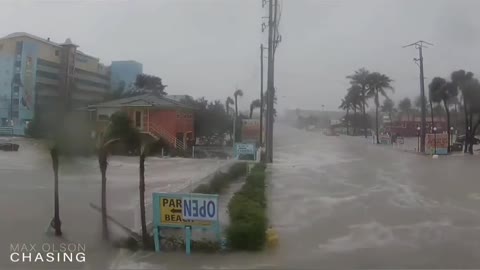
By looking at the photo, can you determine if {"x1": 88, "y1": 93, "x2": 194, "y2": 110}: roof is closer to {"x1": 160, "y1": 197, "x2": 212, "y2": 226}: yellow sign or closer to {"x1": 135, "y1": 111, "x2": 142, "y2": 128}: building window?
{"x1": 135, "y1": 111, "x2": 142, "y2": 128}: building window

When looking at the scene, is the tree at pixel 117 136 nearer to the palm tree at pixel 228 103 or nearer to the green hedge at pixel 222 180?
the green hedge at pixel 222 180

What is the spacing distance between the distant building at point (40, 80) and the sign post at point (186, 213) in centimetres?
166

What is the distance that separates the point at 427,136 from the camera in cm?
3269

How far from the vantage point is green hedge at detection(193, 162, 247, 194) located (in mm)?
10727

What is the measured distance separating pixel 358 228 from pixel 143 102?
4.34m

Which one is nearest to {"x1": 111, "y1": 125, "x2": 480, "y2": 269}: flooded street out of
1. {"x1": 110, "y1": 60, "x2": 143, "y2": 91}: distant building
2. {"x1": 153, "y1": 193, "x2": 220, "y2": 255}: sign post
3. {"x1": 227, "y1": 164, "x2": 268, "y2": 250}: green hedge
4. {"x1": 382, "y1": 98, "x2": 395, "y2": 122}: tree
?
{"x1": 227, "y1": 164, "x2": 268, "y2": 250}: green hedge

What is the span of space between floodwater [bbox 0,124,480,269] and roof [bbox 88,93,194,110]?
1990mm

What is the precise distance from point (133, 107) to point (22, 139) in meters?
1.57

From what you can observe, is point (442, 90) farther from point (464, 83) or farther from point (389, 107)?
point (389, 107)

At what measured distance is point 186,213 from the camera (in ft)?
20.9

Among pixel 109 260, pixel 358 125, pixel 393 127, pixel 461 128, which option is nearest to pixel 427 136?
pixel 461 128

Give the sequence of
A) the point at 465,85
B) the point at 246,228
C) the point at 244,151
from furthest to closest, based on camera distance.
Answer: the point at 465,85
the point at 244,151
the point at 246,228

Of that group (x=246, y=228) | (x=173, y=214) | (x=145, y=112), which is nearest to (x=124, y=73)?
(x=145, y=112)

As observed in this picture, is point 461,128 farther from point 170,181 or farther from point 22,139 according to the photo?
point 22,139
